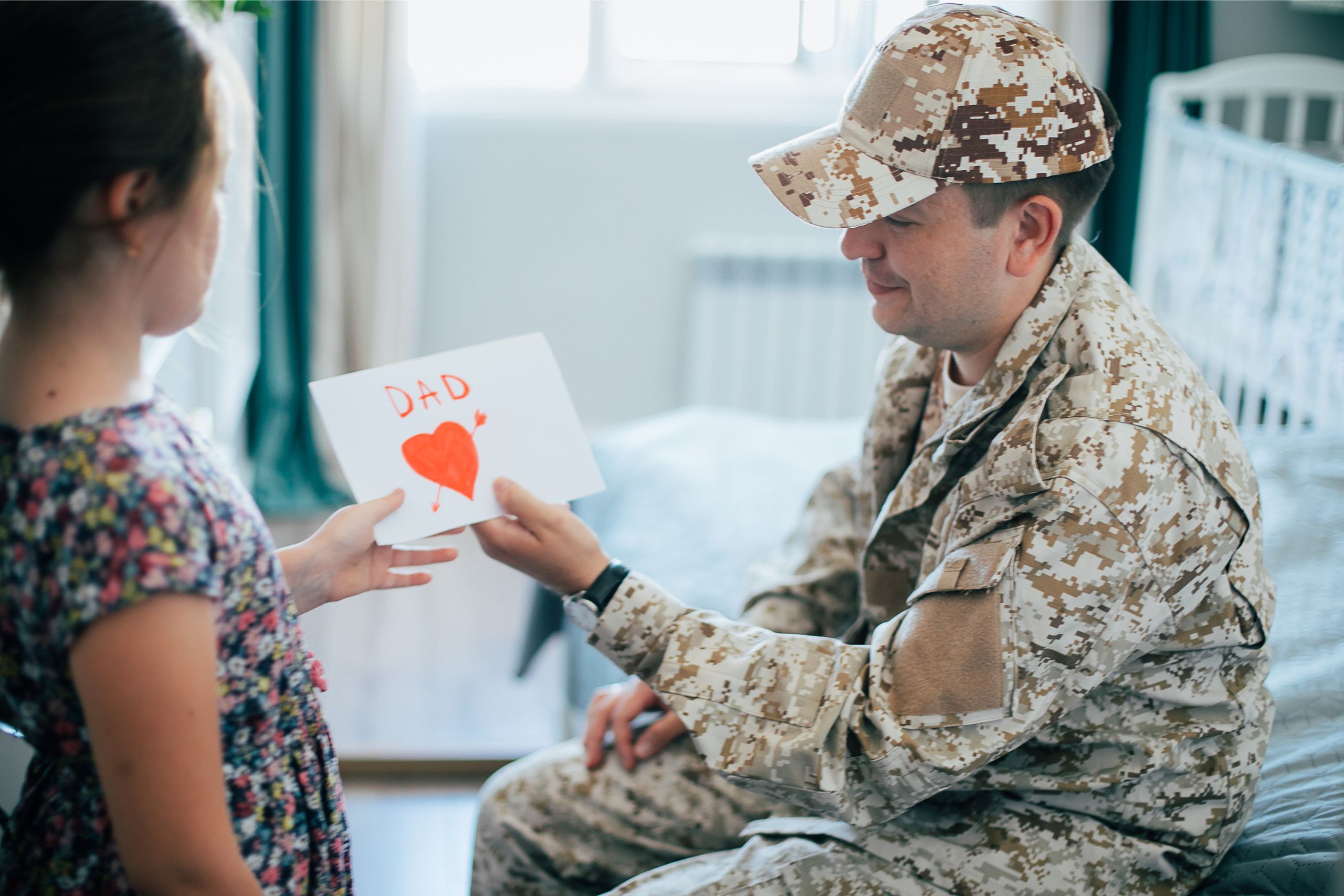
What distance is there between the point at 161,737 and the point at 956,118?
822 millimetres

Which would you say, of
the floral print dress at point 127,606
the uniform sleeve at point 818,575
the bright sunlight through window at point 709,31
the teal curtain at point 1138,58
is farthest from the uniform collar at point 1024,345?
the bright sunlight through window at point 709,31

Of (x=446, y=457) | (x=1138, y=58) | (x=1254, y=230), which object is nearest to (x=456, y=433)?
(x=446, y=457)

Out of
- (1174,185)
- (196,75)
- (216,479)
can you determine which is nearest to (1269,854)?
(216,479)

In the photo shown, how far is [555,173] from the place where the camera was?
3334 millimetres

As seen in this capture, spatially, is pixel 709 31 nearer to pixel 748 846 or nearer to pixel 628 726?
pixel 628 726

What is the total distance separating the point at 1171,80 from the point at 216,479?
281cm

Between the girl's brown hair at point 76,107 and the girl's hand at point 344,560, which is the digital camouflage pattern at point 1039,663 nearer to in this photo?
the girl's hand at point 344,560

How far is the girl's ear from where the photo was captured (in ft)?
2.39

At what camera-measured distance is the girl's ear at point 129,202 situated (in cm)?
73

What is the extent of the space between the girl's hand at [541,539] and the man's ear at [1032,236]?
494 mm

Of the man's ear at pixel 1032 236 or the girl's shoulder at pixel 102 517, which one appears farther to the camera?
the man's ear at pixel 1032 236

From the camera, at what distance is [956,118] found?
3.46 ft

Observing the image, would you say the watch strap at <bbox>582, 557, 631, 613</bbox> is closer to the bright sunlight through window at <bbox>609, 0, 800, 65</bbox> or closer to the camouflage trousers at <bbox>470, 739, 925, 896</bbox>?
the camouflage trousers at <bbox>470, 739, 925, 896</bbox>

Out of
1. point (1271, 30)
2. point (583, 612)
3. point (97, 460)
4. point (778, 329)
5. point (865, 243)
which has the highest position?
point (1271, 30)
